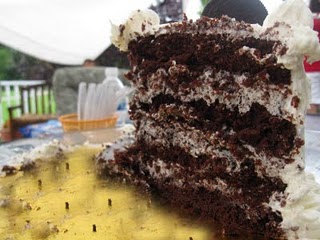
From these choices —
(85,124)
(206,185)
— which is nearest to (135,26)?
(206,185)

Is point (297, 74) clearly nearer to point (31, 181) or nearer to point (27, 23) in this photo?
point (31, 181)

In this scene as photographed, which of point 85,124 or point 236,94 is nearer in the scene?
point 236,94

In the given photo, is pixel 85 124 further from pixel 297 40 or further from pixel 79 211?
pixel 297 40

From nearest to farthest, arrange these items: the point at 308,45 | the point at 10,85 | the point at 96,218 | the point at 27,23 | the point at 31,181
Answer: the point at 308,45 < the point at 96,218 < the point at 31,181 < the point at 27,23 < the point at 10,85

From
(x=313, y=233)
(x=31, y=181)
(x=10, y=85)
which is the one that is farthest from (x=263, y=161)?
A: (x=10, y=85)

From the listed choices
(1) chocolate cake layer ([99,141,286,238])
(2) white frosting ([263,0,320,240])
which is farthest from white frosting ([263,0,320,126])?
(1) chocolate cake layer ([99,141,286,238])

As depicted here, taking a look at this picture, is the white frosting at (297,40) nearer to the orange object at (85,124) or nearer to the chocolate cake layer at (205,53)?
the chocolate cake layer at (205,53)

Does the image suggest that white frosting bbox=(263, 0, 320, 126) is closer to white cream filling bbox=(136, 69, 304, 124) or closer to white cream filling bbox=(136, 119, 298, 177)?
white cream filling bbox=(136, 69, 304, 124)

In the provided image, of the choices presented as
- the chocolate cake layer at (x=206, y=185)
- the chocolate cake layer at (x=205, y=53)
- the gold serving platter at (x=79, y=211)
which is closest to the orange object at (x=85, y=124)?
the gold serving platter at (x=79, y=211)
